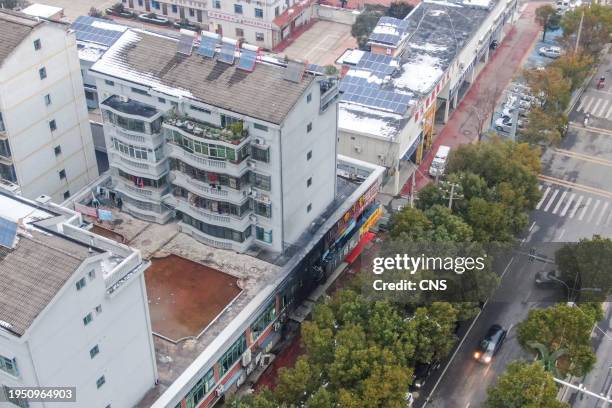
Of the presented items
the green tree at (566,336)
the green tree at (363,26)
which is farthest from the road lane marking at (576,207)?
the green tree at (363,26)

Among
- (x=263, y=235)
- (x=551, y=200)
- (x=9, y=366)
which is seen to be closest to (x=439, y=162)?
(x=551, y=200)

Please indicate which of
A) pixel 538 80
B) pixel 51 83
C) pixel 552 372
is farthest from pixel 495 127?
pixel 51 83

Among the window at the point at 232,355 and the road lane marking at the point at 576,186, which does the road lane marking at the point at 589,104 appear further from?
the window at the point at 232,355

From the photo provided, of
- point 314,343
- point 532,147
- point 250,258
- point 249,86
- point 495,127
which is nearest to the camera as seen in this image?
point 314,343

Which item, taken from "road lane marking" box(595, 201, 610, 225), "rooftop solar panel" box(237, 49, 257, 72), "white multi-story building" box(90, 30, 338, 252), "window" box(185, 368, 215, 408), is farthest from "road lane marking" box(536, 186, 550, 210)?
"window" box(185, 368, 215, 408)

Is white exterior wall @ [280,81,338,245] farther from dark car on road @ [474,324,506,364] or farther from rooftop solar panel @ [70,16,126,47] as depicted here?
rooftop solar panel @ [70,16,126,47]

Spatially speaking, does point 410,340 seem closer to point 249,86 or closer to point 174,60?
point 249,86
